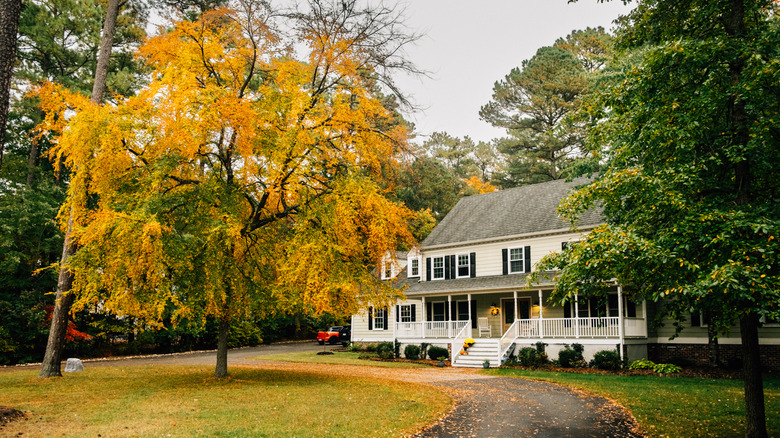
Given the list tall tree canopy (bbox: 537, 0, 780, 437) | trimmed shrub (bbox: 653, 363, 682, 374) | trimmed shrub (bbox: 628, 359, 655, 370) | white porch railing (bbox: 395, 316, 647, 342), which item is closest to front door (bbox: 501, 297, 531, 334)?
white porch railing (bbox: 395, 316, 647, 342)

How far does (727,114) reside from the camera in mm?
8695

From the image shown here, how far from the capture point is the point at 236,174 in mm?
15469

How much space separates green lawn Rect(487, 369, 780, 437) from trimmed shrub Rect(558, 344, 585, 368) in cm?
184

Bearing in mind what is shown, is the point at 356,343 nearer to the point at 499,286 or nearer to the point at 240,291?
the point at 499,286

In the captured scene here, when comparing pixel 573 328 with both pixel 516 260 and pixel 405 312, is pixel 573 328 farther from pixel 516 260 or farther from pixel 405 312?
pixel 405 312

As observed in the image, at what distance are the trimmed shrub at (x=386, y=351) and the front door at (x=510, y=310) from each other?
5.73 meters

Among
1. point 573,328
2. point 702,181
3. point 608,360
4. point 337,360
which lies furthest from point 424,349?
point 702,181

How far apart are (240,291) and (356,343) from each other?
1967cm

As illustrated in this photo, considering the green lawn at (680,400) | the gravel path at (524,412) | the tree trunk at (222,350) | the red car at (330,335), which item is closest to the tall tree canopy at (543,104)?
the red car at (330,335)

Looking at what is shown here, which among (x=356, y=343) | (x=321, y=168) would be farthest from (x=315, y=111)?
(x=356, y=343)

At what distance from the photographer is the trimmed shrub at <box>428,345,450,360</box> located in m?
25.7

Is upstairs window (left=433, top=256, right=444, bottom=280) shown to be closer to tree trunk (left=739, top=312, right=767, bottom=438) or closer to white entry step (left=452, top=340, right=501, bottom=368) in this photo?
white entry step (left=452, top=340, right=501, bottom=368)

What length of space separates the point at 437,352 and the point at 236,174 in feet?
47.5

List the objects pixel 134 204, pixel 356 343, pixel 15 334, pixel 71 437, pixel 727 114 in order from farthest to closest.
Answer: pixel 356 343
pixel 15 334
pixel 134 204
pixel 727 114
pixel 71 437
